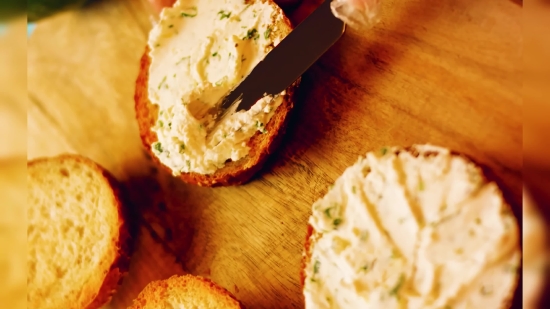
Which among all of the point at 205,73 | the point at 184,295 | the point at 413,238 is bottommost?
the point at 184,295

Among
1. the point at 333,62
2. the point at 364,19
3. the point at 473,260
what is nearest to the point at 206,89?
the point at 333,62

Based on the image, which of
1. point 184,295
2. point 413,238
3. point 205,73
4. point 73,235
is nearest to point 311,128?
point 205,73

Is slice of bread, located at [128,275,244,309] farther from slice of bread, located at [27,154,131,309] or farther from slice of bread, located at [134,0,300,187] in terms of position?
slice of bread, located at [134,0,300,187]

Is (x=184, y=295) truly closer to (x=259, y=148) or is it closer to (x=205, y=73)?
(x=259, y=148)

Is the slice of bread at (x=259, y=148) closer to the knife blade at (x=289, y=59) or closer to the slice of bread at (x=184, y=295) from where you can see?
the knife blade at (x=289, y=59)

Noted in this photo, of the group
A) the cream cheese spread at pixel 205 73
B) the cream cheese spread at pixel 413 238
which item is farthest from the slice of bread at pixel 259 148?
the cream cheese spread at pixel 413 238

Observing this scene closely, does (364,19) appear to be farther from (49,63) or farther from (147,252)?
(49,63)

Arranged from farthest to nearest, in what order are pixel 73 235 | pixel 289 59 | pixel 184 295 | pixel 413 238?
pixel 73 235, pixel 184 295, pixel 289 59, pixel 413 238

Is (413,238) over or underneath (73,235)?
over
